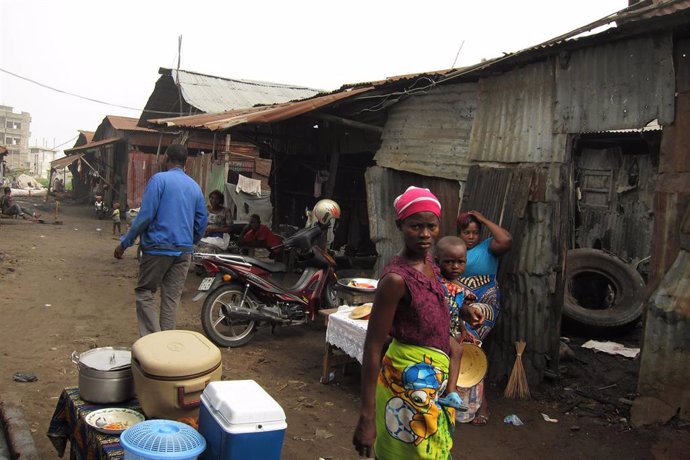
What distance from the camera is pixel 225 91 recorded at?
737 inches

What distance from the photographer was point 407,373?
2303 millimetres

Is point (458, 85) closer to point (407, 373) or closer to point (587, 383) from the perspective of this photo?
point (587, 383)

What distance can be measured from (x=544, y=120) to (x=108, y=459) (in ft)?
15.3

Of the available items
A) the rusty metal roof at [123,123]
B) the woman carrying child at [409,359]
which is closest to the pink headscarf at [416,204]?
the woman carrying child at [409,359]

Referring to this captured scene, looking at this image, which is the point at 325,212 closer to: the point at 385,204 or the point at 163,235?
the point at 385,204

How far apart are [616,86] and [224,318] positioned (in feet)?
15.9

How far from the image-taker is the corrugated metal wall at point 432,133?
6133 mm

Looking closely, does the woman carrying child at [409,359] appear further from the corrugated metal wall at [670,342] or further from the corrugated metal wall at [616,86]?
the corrugated metal wall at [616,86]

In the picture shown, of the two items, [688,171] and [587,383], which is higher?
[688,171]

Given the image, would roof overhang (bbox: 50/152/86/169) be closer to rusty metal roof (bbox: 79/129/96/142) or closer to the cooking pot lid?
rusty metal roof (bbox: 79/129/96/142)

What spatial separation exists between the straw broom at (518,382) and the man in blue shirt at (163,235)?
11.0 feet

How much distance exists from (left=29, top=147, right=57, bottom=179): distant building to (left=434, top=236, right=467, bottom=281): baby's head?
66.5 m

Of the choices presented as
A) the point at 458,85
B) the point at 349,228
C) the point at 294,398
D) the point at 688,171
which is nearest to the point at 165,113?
the point at 349,228

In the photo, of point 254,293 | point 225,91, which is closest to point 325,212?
A: point 254,293
